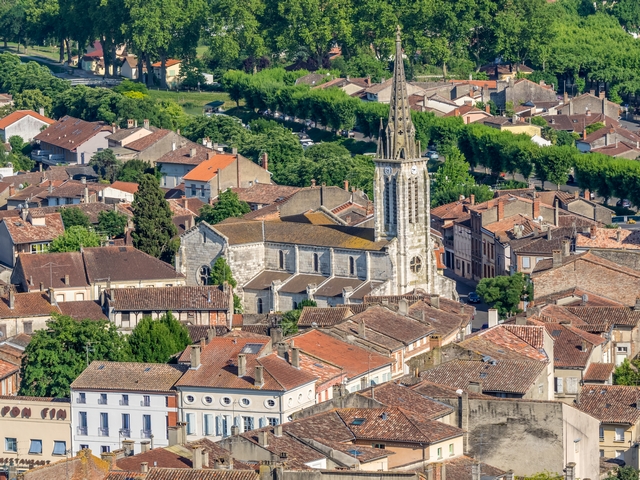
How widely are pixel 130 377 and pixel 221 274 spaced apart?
114ft

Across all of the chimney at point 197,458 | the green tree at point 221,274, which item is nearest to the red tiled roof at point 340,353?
the chimney at point 197,458

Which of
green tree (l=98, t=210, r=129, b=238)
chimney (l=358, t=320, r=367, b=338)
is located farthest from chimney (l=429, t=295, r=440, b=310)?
green tree (l=98, t=210, r=129, b=238)

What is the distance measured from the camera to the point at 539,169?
167625mm

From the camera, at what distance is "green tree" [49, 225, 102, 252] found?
128 metres

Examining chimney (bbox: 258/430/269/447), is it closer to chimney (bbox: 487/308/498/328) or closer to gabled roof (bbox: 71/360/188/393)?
gabled roof (bbox: 71/360/188/393)

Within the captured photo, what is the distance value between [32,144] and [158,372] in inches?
4128

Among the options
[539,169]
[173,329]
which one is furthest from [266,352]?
[539,169]

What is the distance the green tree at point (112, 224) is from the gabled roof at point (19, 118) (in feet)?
190

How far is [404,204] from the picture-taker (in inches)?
4751

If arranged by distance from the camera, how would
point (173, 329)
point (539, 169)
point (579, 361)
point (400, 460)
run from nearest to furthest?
point (400, 460)
point (579, 361)
point (173, 329)
point (539, 169)

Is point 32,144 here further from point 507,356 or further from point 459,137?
point 507,356

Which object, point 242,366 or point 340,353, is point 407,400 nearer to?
point 242,366

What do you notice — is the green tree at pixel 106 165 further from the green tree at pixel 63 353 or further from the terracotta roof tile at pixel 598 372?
the terracotta roof tile at pixel 598 372

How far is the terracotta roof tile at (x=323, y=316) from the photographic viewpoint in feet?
332
